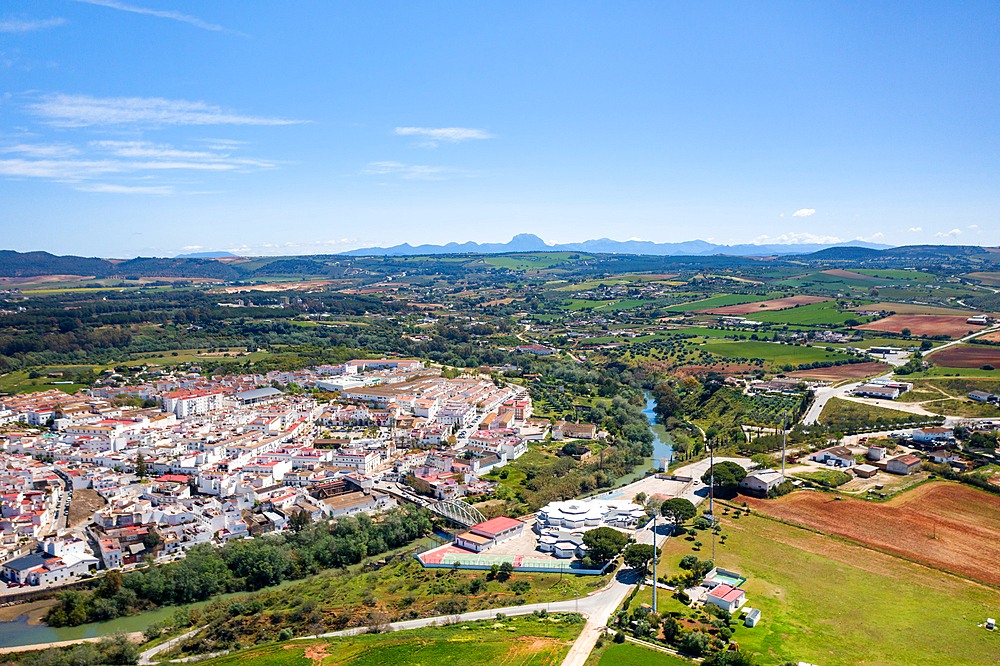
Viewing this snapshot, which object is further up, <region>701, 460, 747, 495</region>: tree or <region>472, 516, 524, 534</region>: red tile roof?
<region>701, 460, 747, 495</region>: tree

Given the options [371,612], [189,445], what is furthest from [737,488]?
[189,445]

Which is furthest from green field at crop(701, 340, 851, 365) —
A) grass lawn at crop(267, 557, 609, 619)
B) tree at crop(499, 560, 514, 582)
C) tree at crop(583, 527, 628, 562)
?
grass lawn at crop(267, 557, 609, 619)

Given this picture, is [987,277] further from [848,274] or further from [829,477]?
[829,477]

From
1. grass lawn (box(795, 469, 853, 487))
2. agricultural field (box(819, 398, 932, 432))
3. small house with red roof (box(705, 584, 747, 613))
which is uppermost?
agricultural field (box(819, 398, 932, 432))

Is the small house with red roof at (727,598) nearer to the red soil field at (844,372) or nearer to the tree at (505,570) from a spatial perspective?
the tree at (505,570)

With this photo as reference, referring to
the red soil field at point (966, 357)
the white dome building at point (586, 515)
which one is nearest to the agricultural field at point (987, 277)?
the red soil field at point (966, 357)

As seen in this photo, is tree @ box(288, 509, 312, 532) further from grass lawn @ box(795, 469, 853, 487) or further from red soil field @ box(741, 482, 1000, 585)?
grass lawn @ box(795, 469, 853, 487)
